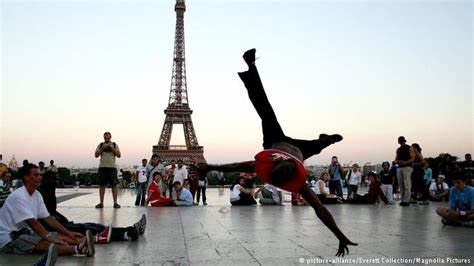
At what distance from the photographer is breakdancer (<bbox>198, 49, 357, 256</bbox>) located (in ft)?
14.2

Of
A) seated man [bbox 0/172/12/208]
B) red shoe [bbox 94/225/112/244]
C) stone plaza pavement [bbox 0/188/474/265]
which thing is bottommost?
stone plaza pavement [bbox 0/188/474/265]

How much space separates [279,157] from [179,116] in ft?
190

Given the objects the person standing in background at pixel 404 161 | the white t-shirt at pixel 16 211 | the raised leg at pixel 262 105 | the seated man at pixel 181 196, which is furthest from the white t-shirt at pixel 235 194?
the raised leg at pixel 262 105

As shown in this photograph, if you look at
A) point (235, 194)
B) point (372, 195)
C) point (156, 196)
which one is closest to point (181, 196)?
point (156, 196)

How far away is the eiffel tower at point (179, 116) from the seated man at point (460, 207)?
49.1 metres

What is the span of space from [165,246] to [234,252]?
109cm

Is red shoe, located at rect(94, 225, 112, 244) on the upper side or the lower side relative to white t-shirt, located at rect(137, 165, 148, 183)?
lower

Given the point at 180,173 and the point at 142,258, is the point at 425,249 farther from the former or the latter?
the point at 180,173

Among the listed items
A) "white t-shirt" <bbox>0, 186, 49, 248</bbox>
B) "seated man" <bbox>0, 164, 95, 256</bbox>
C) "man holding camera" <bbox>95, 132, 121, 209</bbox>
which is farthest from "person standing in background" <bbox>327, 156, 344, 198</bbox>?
"white t-shirt" <bbox>0, 186, 49, 248</bbox>

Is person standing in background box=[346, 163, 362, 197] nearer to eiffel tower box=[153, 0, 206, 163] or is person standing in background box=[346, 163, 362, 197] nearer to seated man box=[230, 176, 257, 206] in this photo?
seated man box=[230, 176, 257, 206]

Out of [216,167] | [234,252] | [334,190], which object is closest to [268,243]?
[234,252]

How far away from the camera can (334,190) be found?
1581 centimetres

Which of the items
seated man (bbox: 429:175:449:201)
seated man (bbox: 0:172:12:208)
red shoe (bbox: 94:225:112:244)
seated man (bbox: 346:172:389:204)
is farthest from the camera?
seated man (bbox: 429:175:449:201)

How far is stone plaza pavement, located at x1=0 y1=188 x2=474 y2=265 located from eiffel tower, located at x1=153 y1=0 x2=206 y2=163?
4791 cm
